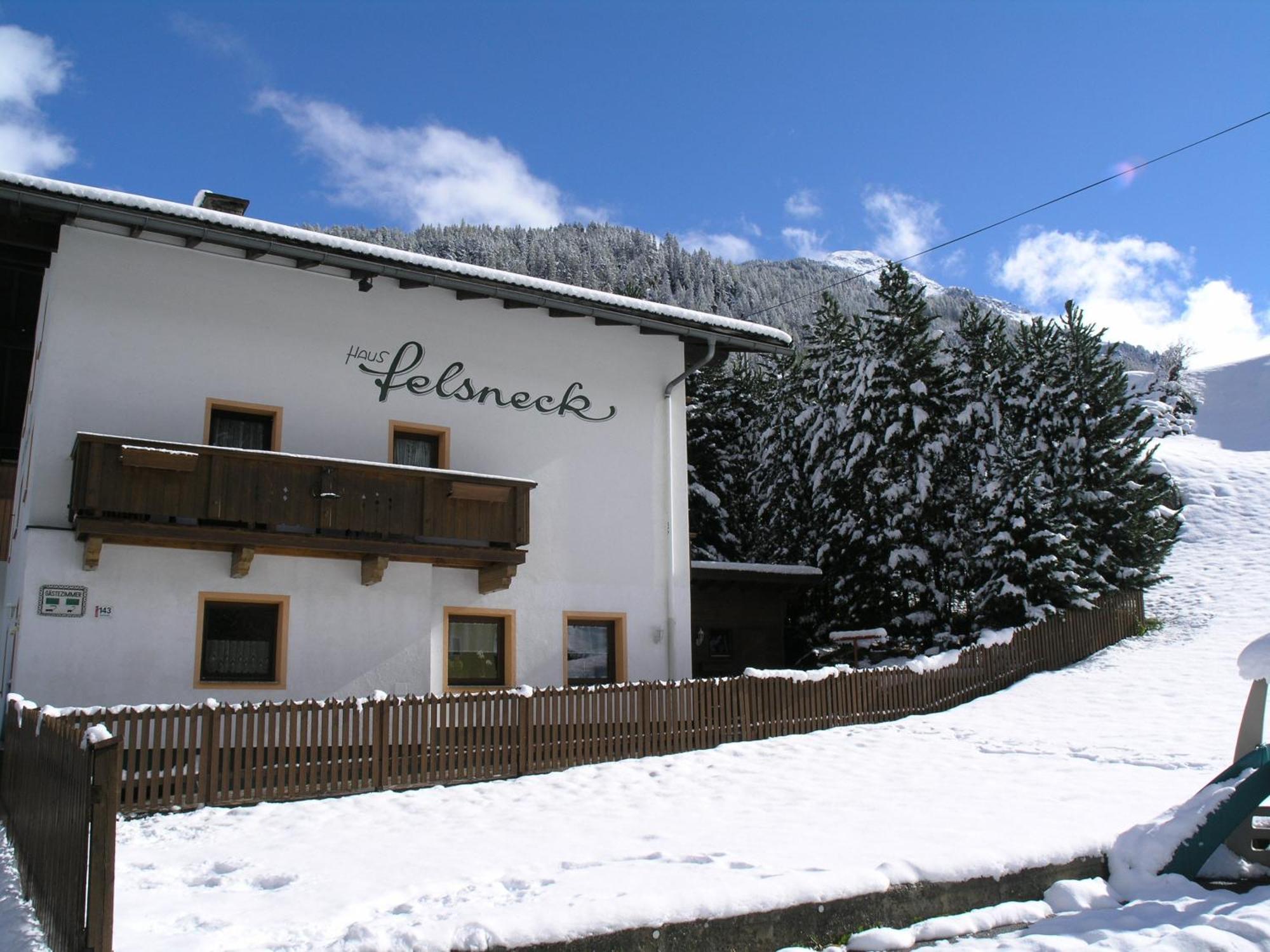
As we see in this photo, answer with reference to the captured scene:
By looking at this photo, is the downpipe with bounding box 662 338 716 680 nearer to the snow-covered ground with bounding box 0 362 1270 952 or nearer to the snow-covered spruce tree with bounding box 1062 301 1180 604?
the snow-covered ground with bounding box 0 362 1270 952

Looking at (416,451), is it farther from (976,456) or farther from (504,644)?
(976,456)

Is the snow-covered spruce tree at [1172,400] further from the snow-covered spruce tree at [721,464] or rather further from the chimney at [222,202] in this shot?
the chimney at [222,202]

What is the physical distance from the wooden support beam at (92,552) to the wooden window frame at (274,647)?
140cm

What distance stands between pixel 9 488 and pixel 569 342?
39.6ft

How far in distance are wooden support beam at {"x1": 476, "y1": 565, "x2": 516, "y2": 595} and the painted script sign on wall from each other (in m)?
2.83

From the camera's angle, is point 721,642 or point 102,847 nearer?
point 102,847

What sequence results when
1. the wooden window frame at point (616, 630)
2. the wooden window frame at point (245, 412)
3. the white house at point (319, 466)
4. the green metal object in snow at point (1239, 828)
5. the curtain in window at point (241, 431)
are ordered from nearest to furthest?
the green metal object in snow at point (1239, 828)
the white house at point (319, 466)
the wooden window frame at point (245, 412)
the curtain in window at point (241, 431)
the wooden window frame at point (616, 630)

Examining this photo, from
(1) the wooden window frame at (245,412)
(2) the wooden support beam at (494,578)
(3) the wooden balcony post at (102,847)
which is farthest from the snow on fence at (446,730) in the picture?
(1) the wooden window frame at (245,412)

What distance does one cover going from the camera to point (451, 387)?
17500 millimetres

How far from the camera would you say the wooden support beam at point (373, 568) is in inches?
614

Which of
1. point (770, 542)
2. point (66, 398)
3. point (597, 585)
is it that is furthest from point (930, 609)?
point (66, 398)

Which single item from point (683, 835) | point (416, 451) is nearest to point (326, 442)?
point (416, 451)

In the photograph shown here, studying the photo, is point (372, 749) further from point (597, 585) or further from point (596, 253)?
point (596, 253)

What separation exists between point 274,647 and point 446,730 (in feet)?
12.4
